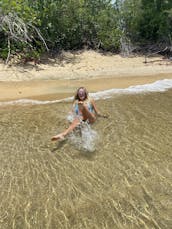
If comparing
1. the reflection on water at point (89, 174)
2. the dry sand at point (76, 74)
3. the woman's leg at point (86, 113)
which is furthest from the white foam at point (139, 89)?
the woman's leg at point (86, 113)

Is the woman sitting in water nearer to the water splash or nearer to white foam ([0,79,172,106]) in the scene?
the water splash

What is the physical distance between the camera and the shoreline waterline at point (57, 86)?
11.5m

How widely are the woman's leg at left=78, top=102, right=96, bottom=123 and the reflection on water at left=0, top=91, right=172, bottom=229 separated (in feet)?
0.77

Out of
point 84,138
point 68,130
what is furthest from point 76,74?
point 68,130

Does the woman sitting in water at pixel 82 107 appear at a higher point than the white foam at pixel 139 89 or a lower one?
higher

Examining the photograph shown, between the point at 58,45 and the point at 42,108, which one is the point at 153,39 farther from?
the point at 42,108

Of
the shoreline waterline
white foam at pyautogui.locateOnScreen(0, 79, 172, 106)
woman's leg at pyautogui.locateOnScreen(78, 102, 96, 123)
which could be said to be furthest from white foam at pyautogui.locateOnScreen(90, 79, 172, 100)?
woman's leg at pyautogui.locateOnScreen(78, 102, 96, 123)

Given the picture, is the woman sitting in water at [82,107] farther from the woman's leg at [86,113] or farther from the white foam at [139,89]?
the white foam at [139,89]

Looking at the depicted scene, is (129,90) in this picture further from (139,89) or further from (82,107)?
(82,107)

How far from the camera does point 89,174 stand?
5.59m

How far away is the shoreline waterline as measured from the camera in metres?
11.5

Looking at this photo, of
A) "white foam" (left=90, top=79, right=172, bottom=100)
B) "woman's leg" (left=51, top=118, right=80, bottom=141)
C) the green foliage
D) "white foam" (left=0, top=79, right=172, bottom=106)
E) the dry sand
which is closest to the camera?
"woman's leg" (left=51, top=118, right=80, bottom=141)

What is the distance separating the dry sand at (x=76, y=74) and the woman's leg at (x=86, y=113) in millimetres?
3782

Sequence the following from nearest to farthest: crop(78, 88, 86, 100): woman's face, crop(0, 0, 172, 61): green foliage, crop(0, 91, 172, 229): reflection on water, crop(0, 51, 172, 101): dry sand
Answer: crop(0, 91, 172, 229): reflection on water, crop(78, 88, 86, 100): woman's face, crop(0, 51, 172, 101): dry sand, crop(0, 0, 172, 61): green foliage
